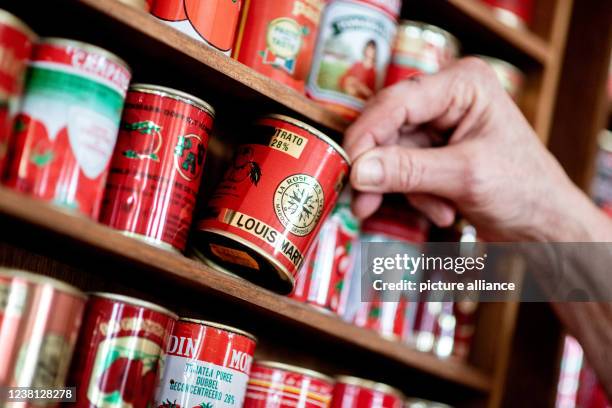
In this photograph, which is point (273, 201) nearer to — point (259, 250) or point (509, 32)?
point (259, 250)

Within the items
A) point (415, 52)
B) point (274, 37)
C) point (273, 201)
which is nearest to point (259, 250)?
point (273, 201)

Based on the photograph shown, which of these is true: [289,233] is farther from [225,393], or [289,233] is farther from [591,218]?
[591,218]

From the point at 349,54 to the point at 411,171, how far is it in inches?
7.7

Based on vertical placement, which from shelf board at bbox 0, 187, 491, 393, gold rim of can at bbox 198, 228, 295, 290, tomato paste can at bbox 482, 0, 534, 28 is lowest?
shelf board at bbox 0, 187, 491, 393

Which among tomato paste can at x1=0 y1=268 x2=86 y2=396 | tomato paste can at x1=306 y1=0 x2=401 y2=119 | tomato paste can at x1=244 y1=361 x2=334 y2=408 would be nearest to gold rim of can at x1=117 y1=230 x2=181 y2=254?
tomato paste can at x1=0 y1=268 x2=86 y2=396

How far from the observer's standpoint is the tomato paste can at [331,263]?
3.61ft

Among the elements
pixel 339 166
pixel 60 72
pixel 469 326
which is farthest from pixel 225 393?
pixel 469 326

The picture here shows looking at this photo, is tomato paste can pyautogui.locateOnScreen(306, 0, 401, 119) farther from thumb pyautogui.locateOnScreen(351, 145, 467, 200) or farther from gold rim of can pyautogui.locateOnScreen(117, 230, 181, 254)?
gold rim of can pyautogui.locateOnScreen(117, 230, 181, 254)

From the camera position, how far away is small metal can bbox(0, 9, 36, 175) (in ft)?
2.64

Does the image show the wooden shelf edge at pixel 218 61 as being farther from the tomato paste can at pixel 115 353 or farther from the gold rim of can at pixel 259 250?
the tomato paste can at pixel 115 353

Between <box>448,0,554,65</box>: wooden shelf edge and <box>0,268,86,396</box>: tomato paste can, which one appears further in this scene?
<box>448,0,554,65</box>: wooden shelf edge

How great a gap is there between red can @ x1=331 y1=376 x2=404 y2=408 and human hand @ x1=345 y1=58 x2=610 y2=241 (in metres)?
0.24

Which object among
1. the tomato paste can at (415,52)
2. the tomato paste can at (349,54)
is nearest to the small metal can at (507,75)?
the tomato paste can at (415,52)

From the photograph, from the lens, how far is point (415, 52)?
1.22 metres
